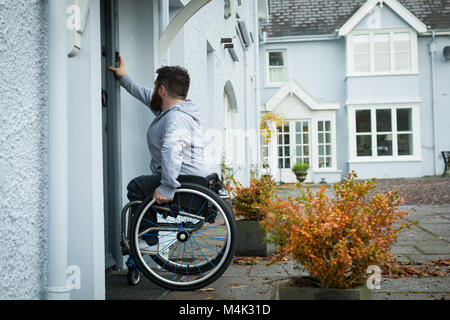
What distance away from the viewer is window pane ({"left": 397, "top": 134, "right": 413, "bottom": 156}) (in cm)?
1820

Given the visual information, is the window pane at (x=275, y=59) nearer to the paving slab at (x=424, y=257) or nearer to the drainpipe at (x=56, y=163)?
the paving slab at (x=424, y=257)

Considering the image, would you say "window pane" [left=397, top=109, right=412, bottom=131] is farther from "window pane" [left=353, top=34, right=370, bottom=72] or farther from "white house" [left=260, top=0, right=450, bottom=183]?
"window pane" [left=353, top=34, right=370, bottom=72]

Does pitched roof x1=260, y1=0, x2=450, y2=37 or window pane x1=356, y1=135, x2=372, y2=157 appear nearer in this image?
window pane x1=356, y1=135, x2=372, y2=157

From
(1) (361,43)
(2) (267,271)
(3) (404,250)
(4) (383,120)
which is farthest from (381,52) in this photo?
(2) (267,271)

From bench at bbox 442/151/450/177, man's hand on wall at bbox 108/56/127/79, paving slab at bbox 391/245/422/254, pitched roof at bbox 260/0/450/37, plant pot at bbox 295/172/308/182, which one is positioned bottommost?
paving slab at bbox 391/245/422/254

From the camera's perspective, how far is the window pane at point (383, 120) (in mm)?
18344

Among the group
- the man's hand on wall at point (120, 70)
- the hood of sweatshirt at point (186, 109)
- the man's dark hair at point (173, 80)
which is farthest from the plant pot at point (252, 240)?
the man's hand on wall at point (120, 70)

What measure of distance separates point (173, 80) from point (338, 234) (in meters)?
→ 1.63

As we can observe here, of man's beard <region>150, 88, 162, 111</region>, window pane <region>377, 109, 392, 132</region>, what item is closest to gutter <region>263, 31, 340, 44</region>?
window pane <region>377, 109, 392, 132</region>

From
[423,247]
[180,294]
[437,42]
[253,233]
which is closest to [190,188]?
[180,294]

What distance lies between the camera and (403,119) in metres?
18.3

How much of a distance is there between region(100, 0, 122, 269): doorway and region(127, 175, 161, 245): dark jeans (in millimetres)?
676

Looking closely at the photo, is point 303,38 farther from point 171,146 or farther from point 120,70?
point 171,146
